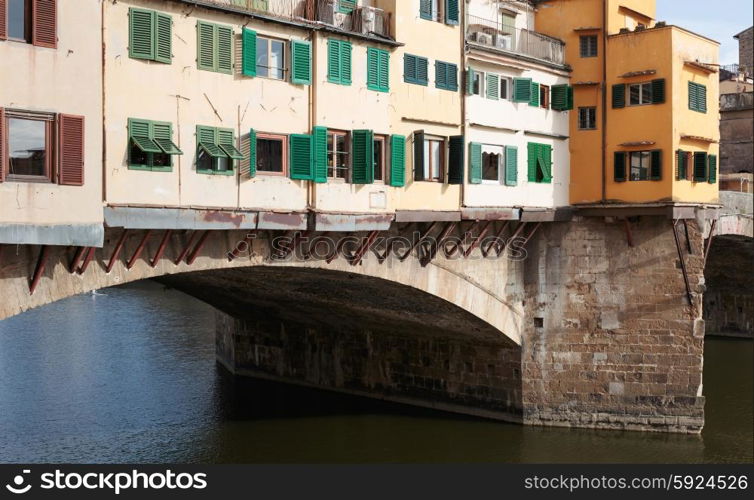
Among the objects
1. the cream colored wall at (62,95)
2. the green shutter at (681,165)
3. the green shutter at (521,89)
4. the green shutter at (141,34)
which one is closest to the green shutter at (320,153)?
the green shutter at (141,34)

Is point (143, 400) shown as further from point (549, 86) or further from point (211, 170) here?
point (549, 86)

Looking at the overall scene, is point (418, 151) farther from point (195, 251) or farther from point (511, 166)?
point (195, 251)

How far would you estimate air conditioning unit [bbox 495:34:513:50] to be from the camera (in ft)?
86.9

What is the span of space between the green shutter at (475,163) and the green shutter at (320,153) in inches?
211

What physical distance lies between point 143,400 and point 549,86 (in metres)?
15.8

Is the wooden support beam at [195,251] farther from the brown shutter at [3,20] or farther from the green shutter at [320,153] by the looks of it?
the brown shutter at [3,20]

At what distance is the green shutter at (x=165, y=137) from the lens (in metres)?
17.7

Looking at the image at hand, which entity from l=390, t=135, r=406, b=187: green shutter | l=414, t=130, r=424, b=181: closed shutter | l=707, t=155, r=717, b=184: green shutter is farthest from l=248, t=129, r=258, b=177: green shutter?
l=707, t=155, r=717, b=184: green shutter

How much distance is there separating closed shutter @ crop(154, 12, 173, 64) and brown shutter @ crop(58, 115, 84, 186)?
2271 mm

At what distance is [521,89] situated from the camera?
2630cm

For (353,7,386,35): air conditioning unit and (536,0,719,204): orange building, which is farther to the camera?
(536,0,719,204): orange building

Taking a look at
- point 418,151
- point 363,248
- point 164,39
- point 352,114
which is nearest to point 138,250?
point 164,39

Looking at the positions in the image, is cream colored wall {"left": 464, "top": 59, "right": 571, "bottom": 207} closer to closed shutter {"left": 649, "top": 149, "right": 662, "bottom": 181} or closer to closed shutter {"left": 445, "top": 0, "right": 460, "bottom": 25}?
closed shutter {"left": 445, "top": 0, "right": 460, "bottom": 25}

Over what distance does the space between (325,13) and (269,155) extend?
3.55 meters
